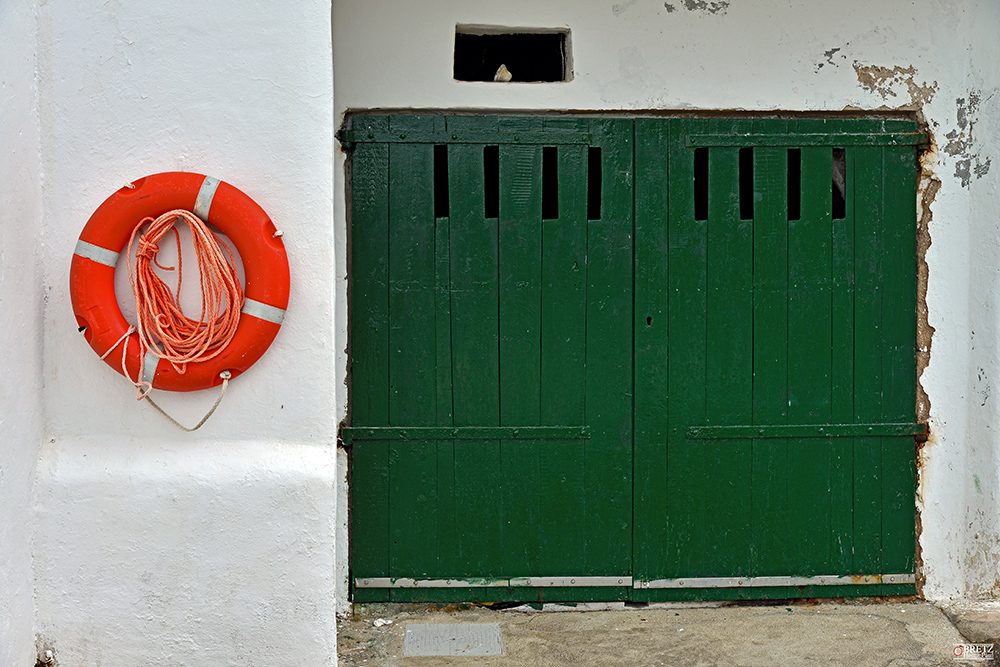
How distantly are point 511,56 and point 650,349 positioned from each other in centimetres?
118

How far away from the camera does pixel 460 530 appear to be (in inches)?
121

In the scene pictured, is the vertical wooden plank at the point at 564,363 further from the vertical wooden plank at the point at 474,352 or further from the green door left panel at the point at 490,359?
the vertical wooden plank at the point at 474,352

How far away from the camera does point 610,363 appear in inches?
121

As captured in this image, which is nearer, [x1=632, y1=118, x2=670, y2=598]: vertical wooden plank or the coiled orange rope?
the coiled orange rope

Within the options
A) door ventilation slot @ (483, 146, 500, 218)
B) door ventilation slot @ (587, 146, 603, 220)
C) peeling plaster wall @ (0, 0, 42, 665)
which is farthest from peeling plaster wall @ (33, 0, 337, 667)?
door ventilation slot @ (587, 146, 603, 220)

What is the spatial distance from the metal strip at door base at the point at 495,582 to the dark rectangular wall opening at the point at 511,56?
1792 mm

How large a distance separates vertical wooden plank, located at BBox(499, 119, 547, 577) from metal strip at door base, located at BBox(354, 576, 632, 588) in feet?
0.12

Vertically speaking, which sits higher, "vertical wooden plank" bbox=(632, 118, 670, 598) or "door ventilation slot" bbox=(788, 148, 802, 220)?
"door ventilation slot" bbox=(788, 148, 802, 220)

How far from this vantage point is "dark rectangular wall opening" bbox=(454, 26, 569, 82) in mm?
3098

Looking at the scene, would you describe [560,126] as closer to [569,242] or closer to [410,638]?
[569,242]

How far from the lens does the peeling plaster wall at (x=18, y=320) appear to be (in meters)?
2.26

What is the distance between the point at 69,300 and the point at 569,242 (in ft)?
5.24

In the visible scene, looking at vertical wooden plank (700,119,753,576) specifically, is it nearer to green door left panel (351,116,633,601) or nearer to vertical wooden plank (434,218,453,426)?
green door left panel (351,116,633,601)

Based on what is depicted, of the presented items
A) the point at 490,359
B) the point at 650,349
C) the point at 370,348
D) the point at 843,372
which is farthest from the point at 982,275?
the point at 370,348
